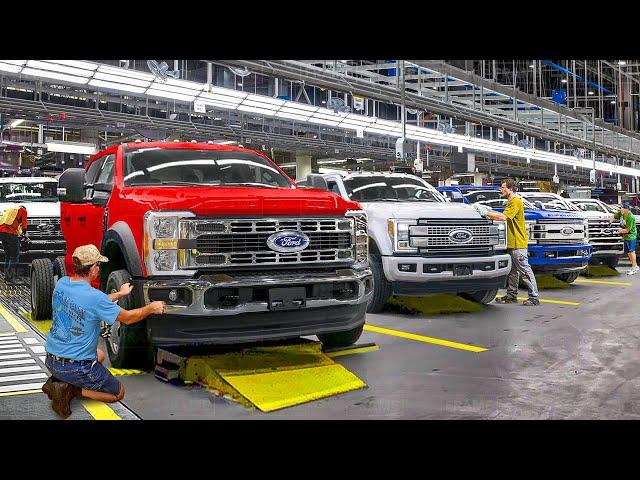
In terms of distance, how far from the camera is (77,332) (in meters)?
3.54

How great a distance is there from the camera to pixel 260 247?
404 centimetres

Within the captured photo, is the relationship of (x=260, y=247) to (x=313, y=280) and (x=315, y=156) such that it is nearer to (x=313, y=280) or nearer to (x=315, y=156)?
(x=313, y=280)

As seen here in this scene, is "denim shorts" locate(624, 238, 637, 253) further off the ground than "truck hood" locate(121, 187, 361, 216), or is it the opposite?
"truck hood" locate(121, 187, 361, 216)

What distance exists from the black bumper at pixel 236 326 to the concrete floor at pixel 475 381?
0.36 meters

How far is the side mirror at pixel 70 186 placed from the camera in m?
4.27

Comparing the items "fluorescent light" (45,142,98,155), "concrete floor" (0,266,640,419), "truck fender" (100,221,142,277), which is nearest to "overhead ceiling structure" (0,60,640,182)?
"fluorescent light" (45,142,98,155)

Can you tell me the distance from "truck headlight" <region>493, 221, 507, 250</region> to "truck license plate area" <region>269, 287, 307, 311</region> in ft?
11.7

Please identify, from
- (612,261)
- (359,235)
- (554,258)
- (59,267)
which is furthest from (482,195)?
(59,267)

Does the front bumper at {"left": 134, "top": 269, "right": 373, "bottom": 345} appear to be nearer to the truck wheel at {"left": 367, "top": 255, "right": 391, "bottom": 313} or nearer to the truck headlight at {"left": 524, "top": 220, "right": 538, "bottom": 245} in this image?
the truck wheel at {"left": 367, "top": 255, "right": 391, "bottom": 313}

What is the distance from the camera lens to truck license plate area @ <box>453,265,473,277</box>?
6.65 metres

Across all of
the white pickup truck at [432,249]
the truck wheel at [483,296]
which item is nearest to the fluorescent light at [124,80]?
the white pickup truck at [432,249]

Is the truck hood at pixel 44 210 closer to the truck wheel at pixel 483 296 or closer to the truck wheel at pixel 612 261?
the truck wheel at pixel 483 296

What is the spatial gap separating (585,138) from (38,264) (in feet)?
68.3
